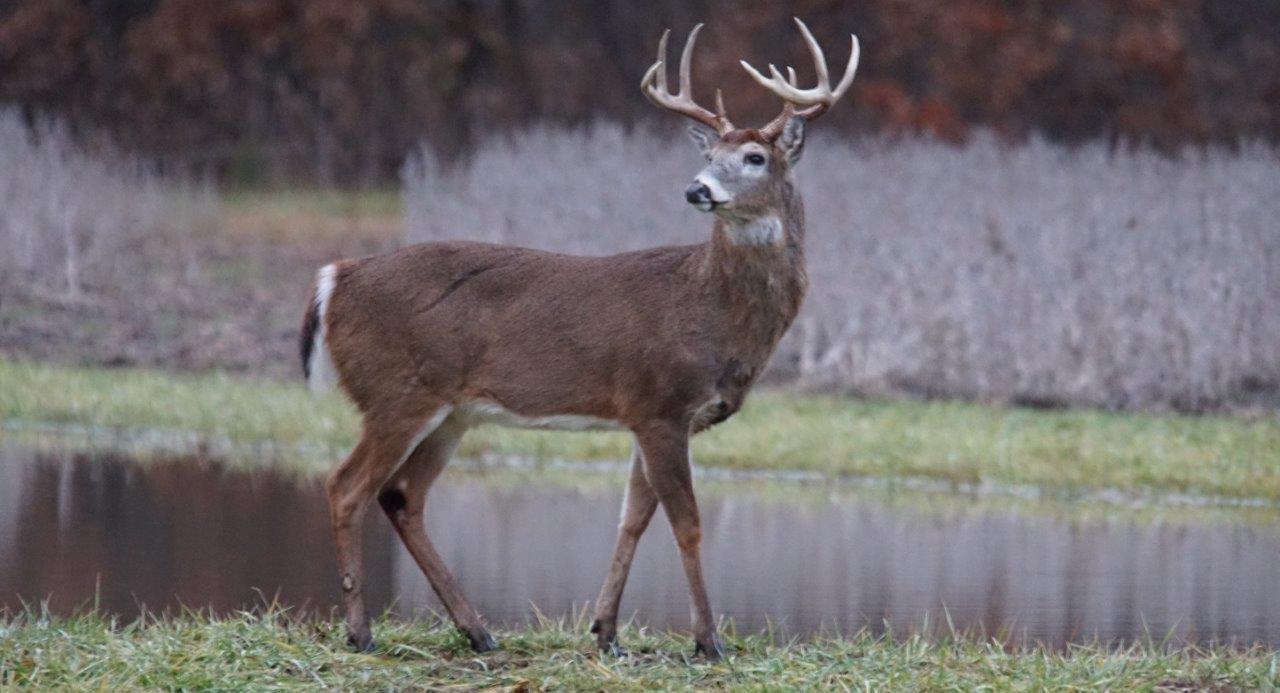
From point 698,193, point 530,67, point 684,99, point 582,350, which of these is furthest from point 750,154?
point 530,67

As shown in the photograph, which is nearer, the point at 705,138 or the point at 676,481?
the point at 676,481

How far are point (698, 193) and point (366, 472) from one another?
1647mm

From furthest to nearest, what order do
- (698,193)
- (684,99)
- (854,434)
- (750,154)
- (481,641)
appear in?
(854,434) < (684,99) < (750,154) < (481,641) < (698,193)

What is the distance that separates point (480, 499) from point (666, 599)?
2973 mm

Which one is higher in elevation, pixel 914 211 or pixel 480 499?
pixel 914 211

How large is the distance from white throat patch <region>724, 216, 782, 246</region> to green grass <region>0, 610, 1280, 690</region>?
1.50m

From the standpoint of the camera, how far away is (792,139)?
27.0 feet

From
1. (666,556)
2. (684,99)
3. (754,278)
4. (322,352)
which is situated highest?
(684,99)

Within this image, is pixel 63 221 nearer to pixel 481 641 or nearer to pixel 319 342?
pixel 319 342

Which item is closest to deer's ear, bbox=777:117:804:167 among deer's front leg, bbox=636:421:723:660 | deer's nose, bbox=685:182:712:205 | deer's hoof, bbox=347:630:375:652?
deer's nose, bbox=685:182:712:205

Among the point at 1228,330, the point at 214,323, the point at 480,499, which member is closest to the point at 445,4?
the point at 214,323

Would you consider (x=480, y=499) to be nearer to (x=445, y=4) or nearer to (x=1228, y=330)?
(x=1228, y=330)

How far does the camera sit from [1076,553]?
11211 millimetres

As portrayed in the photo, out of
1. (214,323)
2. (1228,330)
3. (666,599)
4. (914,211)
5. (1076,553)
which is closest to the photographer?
(666,599)
